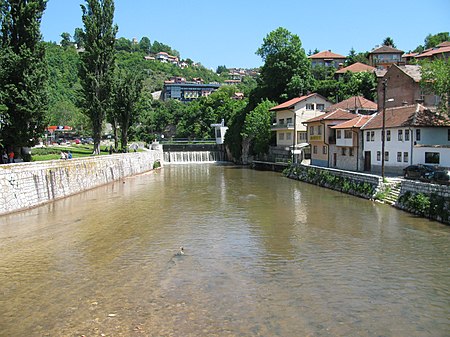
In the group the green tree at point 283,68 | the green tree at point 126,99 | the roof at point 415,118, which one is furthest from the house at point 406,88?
the green tree at point 126,99

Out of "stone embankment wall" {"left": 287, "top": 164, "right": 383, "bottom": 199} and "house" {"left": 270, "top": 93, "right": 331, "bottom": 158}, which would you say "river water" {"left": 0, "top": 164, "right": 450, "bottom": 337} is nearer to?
"stone embankment wall" {"left": 287, "top": 164, "right": 383, "bottom": 199}

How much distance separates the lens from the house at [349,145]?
42.5 metres

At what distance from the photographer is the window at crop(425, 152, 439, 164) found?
107 ft

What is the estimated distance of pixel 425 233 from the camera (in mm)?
21875

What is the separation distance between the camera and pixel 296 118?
2435 inches

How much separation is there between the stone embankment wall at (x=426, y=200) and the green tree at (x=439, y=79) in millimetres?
12755

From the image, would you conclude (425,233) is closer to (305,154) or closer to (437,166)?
(437,166)

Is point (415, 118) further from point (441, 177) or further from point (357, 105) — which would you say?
point (357, 105)

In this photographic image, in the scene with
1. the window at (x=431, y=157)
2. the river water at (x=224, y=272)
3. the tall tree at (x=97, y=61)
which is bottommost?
the river water at (x=224, y=272)

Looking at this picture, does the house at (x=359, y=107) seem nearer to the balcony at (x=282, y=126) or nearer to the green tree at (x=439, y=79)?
the balcony at (x=282, y=126)

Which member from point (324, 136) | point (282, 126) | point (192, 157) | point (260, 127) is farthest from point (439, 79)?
point (192, 157)

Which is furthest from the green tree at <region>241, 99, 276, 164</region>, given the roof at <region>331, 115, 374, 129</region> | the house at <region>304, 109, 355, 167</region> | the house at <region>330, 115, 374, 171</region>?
the roof at <region>331, 115, 374, 129</region>

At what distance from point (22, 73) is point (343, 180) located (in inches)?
1093

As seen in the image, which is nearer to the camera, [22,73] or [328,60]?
[22,73]
